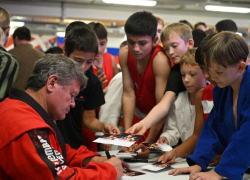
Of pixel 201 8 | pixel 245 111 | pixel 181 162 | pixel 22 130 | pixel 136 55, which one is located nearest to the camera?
pixel 22 130

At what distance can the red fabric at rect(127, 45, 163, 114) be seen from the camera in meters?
2.95

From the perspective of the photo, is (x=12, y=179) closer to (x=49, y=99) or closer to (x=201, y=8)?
(x=49, y=99)

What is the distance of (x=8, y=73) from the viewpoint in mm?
1875

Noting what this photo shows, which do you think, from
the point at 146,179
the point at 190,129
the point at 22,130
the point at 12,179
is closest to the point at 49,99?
the point at 22,130

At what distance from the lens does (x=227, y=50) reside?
5.90ft

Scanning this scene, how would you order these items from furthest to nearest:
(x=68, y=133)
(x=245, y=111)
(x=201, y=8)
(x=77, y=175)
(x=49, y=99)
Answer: (x=201, y=8)
(x=68, y=133)
(x=245, y=111)
(x=49, y=99)
(x=77, y=175)

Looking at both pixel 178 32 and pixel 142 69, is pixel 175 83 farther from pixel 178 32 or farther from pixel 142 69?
pixel 178 32

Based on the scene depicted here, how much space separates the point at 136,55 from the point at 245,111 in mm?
1261

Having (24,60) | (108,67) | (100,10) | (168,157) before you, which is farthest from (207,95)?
(100,10)

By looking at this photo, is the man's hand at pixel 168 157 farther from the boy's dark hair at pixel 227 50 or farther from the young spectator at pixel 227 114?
the boy's dark hair at pixel 227 50

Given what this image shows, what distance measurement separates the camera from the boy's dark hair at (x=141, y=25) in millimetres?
2863

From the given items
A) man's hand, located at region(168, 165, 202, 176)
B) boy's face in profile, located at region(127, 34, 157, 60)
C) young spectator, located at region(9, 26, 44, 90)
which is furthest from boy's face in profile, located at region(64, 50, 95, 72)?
young spectator, located at region(9, 26, 44, 90)

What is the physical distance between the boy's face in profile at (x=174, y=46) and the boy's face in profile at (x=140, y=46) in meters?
0.23

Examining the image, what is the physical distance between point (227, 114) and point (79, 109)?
3.89 feet
